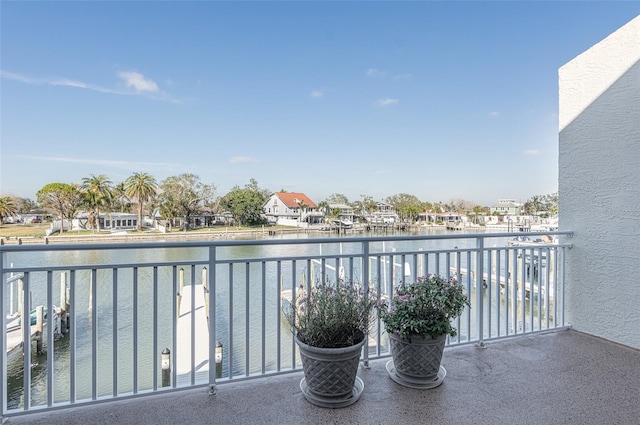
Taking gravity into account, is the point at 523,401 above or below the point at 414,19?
below

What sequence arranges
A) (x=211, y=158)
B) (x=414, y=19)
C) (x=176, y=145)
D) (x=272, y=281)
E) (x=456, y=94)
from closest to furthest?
(x=414, y=19), (x=272, y=281), (x=456, y=94), (x=176, y=145), (x=211, y=158)

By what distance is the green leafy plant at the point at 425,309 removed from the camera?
2139 mm

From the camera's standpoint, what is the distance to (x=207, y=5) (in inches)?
387

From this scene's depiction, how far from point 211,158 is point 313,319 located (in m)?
33.3

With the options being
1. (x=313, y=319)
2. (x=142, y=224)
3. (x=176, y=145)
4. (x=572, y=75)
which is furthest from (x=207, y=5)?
(x=142, y=224)

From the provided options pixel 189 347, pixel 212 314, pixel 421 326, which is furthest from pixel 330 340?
pixel 189 347

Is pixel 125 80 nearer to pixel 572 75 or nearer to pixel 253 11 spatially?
pixel 253 11

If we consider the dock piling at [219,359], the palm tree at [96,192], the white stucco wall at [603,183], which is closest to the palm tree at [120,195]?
the palm tree at [96,192]

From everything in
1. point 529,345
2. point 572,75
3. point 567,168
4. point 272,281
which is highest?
point 572,75

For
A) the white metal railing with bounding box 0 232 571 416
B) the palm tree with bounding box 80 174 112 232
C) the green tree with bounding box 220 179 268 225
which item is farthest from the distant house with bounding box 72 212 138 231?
the white metal railing with bounding box 0 232 571 416

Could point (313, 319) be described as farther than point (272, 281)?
No

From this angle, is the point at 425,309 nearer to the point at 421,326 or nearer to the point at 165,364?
the point at 421,326

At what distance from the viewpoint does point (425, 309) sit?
7.06ft

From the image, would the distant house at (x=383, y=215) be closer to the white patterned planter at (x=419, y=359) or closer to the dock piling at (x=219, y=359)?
the dock piling at (x=219, y=359)
